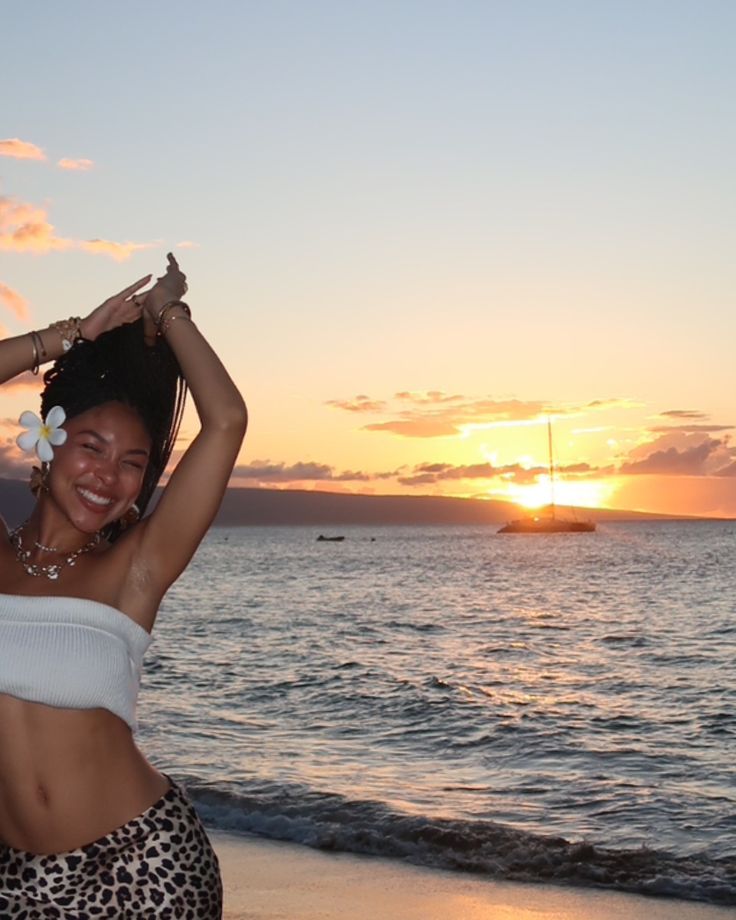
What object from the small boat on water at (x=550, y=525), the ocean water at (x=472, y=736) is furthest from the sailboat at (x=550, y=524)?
the ocean water at (x=472, y=736)

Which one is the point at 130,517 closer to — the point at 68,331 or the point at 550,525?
the point at 68,331

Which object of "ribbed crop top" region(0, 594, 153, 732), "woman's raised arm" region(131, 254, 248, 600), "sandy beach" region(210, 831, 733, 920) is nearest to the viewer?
"ribbed crop top" region(0, 594, 153, 732)

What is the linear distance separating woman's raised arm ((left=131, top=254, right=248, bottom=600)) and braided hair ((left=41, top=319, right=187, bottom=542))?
0.16m

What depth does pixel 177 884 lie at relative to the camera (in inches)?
113

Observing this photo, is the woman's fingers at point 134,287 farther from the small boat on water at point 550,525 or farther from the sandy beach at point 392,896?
the small boat on water at point 550,525

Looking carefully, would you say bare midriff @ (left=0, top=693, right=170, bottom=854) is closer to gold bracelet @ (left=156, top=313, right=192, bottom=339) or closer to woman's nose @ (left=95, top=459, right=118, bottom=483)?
woman's nose @ (left=95, top=459, right=118, bottom=483)

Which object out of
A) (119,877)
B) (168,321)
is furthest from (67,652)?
(168,321)

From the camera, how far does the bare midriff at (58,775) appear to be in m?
2.85

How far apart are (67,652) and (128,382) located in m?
0.71

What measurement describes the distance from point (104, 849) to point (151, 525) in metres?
0.74

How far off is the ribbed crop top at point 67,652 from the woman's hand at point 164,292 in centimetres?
74

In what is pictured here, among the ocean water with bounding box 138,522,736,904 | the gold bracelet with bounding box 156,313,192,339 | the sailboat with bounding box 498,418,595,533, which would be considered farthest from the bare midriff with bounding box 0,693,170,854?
the sailboat with bounding box 498,418,595,533

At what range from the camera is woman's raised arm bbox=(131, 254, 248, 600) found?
2973 mm

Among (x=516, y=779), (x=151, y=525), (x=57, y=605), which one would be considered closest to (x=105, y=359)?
(x=151, y=525)
